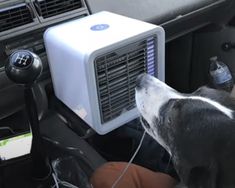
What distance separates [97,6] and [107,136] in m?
0.50

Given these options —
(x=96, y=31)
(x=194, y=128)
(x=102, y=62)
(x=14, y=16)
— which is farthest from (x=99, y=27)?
(x=194, y=128)

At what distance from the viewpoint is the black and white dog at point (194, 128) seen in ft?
3.58

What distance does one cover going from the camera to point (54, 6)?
138 cm

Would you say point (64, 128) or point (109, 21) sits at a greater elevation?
point (109, 21)

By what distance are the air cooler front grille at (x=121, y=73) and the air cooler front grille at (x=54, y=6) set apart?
0.98ft

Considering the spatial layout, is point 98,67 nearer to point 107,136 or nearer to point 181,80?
point 107,136

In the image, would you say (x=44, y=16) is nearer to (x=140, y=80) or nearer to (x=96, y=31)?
(x=96, y=31)

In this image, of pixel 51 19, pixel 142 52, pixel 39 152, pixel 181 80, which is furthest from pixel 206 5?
pixel 39 152

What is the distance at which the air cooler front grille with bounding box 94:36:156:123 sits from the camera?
121cm

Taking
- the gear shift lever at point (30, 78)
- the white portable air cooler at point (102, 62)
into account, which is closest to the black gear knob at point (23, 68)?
the gear shift lever at point (30, 78)

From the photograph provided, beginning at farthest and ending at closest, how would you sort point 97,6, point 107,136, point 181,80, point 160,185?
point 181,80, point 107,136, point 97,6, point 160,185

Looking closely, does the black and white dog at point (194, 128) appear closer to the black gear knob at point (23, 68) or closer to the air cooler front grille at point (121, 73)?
the air cooler front grille at point (121, 73)

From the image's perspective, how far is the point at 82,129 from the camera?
137 cm

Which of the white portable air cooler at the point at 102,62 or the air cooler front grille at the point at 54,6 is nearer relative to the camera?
the white portable air cooler at the point at 102,62
